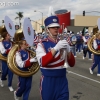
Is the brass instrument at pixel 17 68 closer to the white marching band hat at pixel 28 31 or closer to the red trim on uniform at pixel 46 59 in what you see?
the white marching band hat at pixel 28 31

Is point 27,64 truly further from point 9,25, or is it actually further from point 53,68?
point 9,25

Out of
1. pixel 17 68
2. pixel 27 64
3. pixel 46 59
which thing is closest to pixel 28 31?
pixel 27 64

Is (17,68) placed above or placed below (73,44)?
above

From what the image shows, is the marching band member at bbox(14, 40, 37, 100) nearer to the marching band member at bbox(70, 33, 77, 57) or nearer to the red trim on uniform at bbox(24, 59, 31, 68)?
the red trim on uniform at bbox(24, 59, 31, 68)

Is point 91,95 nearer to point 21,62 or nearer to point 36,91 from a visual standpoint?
point 36,91

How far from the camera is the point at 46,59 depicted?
2912 millimetres

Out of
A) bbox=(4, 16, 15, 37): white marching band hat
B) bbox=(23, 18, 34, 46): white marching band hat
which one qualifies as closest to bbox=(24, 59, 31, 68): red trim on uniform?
bbox=(23, 18, 34, 46): white marching band hat

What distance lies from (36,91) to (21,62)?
1.76 meters

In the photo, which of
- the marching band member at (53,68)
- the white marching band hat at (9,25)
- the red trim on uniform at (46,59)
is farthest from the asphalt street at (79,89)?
the red trim on uniform at (46,59)

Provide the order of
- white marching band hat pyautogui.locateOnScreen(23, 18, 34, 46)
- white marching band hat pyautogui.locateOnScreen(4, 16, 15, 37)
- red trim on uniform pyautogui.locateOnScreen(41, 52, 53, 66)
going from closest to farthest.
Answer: red trim on uniform pyautogui.locateOnScreen(41, 52, 53, 66) < white marching band hat pyautogui.locateOnScreen(23, 18, 34, 46) < white marching band hat pyautogui.locateOnScreen(4, 16, 15, 37)

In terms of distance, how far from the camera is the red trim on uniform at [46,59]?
9.45 ft

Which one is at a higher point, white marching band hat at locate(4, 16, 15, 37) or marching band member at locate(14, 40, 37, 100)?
white marching band hat at locate(4, 16, 15, 37)

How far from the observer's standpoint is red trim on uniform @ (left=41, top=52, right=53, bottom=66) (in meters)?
2.88

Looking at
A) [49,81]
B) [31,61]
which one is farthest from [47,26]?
[31,61]
